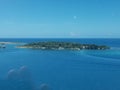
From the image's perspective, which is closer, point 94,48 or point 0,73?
point 0,73

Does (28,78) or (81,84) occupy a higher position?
(28,78)

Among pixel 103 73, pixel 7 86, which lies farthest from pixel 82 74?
pixel 7 86

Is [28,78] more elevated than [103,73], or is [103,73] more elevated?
[28,78]

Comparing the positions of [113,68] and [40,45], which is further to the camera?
[40,45]

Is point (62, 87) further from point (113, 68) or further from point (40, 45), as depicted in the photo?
point (40, 45)

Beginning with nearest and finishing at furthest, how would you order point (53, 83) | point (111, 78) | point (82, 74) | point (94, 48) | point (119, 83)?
point (53, 83) < point (119, 83) < point (111, 78) < point (82, 74) < point (94, 48)

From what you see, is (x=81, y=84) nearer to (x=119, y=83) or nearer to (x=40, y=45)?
(x=119, y=83)

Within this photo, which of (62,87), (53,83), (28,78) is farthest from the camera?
(53,83)

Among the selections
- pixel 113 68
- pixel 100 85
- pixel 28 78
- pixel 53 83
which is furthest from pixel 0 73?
pixel 113 68

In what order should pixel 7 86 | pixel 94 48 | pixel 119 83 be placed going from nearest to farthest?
pixel 7 86
pixel 119 83
pixel 94 48
